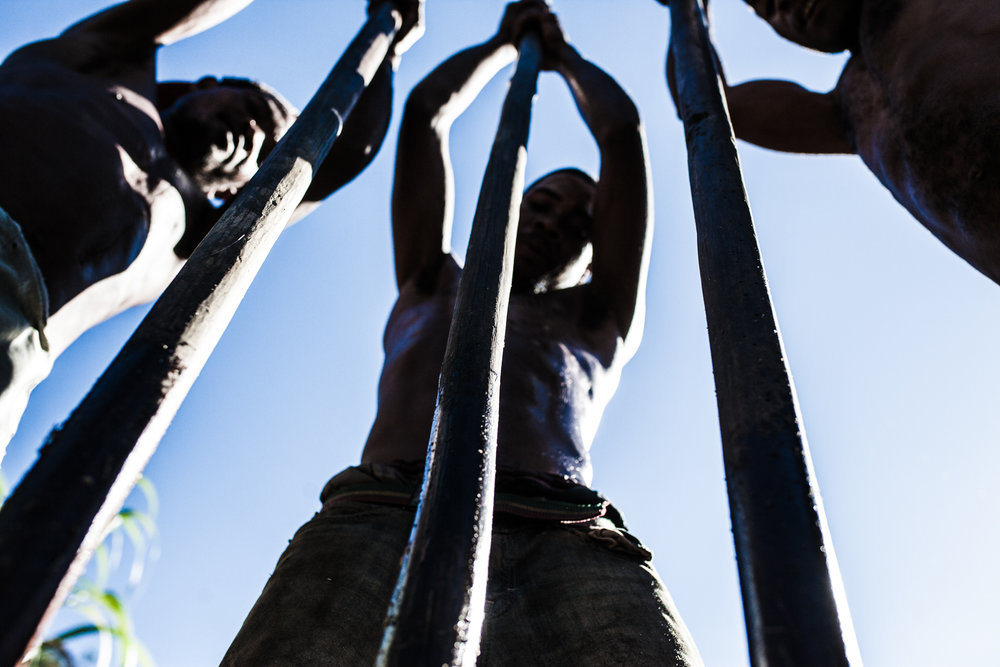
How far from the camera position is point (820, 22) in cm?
263

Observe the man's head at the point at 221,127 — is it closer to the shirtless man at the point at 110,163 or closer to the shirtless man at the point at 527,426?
the shirtless man at the point at 110,163

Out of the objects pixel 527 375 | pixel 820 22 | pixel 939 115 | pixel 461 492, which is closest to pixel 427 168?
pixel 527 375

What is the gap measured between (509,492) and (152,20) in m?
2.47

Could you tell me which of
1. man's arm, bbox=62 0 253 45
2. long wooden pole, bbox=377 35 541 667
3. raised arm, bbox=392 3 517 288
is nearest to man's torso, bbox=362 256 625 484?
raised arm, bbox=392 3 517 288

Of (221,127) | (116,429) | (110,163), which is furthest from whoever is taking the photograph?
(221,127)

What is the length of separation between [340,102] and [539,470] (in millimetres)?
1056

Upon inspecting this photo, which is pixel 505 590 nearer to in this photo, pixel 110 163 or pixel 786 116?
pixel 110 163

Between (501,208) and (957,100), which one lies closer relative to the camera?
(501,208)

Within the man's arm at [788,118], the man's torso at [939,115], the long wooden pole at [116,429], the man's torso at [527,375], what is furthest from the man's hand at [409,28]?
the long wooden pole at [116,429]

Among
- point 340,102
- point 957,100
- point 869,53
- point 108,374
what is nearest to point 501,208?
point 340,102

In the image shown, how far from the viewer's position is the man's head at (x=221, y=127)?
9.50ft

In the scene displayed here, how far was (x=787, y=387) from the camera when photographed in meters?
0.72

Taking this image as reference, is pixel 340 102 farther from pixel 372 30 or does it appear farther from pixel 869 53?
pixel 869 53

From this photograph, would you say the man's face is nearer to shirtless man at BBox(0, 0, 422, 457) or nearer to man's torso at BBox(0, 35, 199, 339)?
shirtless man at BBox(0, 0, 422, 457)
